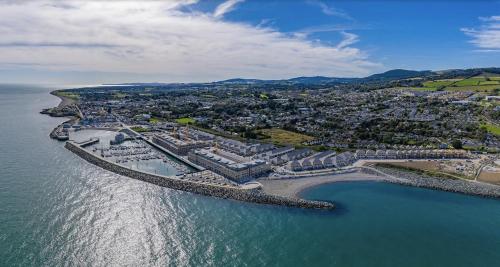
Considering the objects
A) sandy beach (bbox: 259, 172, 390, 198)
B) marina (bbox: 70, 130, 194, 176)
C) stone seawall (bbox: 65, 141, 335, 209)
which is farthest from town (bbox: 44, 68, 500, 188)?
stone seawall (bbox: 65, 141, 335, 209)

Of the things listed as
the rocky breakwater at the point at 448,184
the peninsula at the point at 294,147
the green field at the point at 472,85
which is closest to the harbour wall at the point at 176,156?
the peninsula at the point at 294,147

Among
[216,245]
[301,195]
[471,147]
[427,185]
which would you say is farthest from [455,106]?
[216,245]

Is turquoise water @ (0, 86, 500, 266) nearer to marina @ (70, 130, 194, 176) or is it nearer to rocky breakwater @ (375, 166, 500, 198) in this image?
rocky breakwater @ (375, 166, 500, 198)

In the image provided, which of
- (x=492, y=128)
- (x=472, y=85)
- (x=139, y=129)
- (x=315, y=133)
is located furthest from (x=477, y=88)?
(x=139, y=129)

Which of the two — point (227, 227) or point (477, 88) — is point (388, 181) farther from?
point (477, 88)

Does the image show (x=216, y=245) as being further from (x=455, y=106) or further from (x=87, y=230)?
(x=455, y=106)
